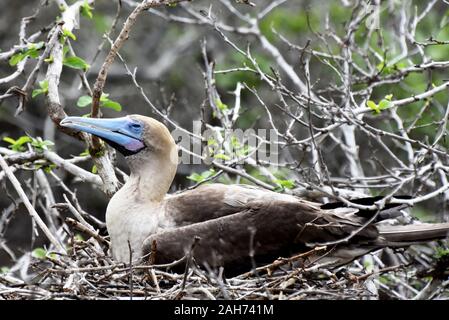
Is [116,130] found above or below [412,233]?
above

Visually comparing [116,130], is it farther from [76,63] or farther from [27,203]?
[27,203]

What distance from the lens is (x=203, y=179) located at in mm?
6727

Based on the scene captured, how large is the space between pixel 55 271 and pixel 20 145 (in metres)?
1.60

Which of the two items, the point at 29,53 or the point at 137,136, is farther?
the point at 137,136

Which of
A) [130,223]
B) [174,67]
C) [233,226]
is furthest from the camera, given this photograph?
[174,67]

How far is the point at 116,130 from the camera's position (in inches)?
253

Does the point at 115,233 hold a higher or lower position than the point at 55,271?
higher

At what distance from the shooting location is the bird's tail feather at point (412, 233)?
233 inches

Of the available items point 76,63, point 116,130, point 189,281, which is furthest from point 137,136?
point 189,281

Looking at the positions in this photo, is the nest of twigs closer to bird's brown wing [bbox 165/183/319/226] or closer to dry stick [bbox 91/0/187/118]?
bird's brown wing [bbox 165/183/319/226]

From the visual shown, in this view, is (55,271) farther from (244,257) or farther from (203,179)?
(203,179)

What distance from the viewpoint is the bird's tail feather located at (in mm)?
5930

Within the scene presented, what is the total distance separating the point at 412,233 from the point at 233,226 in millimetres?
1107
